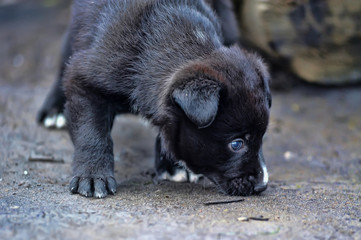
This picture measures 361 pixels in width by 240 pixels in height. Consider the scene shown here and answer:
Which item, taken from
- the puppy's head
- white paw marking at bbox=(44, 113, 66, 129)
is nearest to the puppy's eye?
the puppy's head

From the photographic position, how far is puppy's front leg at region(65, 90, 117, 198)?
4.12 meters

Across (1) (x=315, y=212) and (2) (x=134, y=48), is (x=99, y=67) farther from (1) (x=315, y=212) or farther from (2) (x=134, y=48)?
(1) (x=315, y=212)

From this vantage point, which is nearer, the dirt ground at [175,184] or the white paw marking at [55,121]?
the dirt ground at [175,184]

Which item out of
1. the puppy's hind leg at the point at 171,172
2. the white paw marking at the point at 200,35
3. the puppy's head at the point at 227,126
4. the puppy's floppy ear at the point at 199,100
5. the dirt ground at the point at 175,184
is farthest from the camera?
the puppy's hind leg at the point at 171,172

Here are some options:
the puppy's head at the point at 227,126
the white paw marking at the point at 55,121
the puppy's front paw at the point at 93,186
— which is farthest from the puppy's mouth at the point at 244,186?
the white paw marking at the point at 55,121

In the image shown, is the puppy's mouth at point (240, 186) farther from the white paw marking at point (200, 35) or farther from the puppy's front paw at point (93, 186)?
the white paw marking at point (200, 35)

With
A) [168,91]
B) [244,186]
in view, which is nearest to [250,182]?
[244,186]

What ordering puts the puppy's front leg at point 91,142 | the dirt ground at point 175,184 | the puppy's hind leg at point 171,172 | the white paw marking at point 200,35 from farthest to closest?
the puppy's hind leg at point 171,172 → the white paw marking at point 200,35 → the puppy's front leg at point 91,142 → the dirt ground at point 175,184

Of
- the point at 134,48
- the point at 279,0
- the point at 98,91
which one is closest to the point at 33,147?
the point at 98,91

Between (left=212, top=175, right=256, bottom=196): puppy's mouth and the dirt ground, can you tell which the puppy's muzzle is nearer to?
(left=212, top=175, right=256, bottom=196): puppy's mouth

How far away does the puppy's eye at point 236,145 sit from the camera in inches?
162

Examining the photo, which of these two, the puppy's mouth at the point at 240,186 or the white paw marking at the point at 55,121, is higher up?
the white paw marking at the point at 55,121

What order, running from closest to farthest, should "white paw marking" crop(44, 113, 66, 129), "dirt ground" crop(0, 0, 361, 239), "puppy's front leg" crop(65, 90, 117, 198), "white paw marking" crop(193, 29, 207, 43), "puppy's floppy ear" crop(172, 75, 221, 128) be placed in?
"dirt ground" crop(0, 0, 361, 239) < "puppy's floppy ear" crop(172, 75, 221, 128) < "puppy's front leg" crop(65, 90, 117, 198) < "white paw marking" crop(193, 29, 207, 43) < "white paw marking" crop(44, 113, 66, 129)

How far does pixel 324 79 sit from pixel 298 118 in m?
0.67
